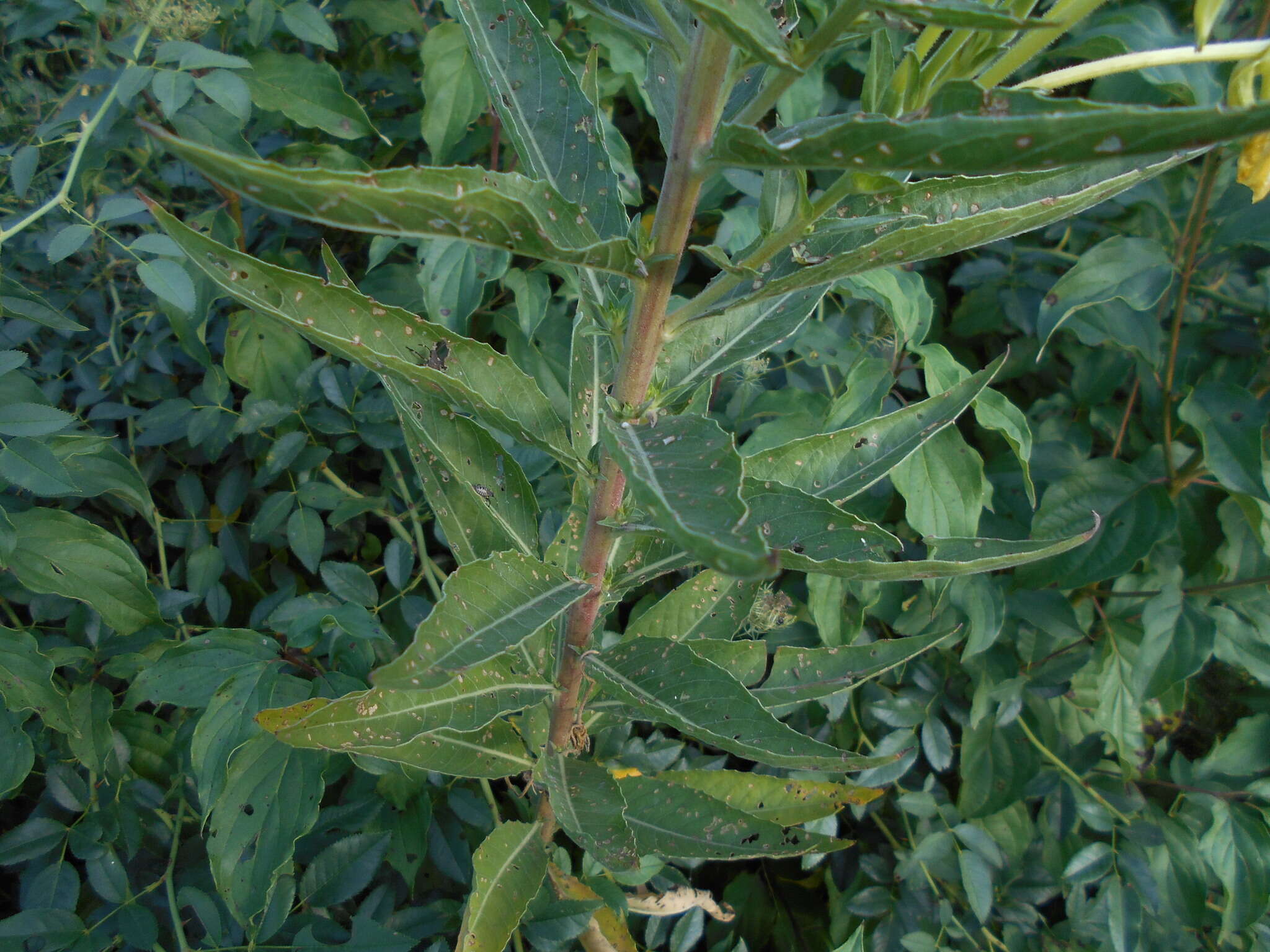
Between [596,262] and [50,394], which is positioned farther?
[50,394]

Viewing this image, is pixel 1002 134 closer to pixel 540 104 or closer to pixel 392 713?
pixel 540 104

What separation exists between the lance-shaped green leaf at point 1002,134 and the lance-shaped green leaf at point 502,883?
81 cm

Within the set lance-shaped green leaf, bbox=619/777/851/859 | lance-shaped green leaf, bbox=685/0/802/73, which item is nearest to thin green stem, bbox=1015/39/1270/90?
lance-shaped green leaf, bbox=685/0/802/73

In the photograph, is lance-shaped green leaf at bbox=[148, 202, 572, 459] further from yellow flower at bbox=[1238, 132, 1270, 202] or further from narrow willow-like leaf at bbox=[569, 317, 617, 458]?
yellow flower at bbox=[1238, 132, 1270, 202]

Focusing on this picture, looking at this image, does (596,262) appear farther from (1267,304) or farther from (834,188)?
(1267,304)

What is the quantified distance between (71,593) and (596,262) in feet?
2.95

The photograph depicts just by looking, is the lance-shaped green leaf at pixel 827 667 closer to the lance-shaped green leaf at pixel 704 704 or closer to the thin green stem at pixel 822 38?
the lance-shaped green leaf at pixel 704 704

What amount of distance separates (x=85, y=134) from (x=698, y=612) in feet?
3.34

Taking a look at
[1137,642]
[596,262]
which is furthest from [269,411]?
[1137,642]

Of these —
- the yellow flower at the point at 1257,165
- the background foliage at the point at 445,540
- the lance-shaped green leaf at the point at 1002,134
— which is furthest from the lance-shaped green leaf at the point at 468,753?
the yellow flower at the point at 1257,165

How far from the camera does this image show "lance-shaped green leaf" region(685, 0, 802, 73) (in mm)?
419

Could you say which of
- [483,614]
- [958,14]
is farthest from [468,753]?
[958,14]

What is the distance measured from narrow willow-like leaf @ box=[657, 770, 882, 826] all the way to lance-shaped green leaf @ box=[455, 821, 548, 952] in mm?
196

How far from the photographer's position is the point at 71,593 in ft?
3.36
